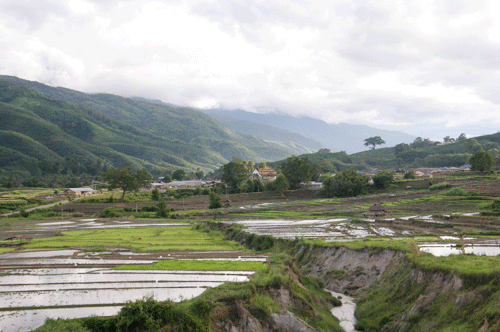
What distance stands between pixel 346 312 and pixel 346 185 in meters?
76.0

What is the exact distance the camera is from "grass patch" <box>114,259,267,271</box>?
2558 centimetres

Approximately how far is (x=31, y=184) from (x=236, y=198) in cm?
9084

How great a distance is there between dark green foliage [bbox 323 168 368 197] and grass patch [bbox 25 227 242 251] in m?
57.6

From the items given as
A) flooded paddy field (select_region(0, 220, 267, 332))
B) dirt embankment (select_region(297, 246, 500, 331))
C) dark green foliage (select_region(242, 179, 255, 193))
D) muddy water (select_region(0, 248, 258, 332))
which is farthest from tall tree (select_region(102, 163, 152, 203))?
dirt embankment (select_region(297, 246, 500, 331))

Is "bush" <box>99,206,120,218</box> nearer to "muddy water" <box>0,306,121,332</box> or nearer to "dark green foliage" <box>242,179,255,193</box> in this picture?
"dark green foliage" <box>242,179,255,193</box>

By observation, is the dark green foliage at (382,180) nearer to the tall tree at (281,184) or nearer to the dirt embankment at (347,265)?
the tall tree at (281,184)

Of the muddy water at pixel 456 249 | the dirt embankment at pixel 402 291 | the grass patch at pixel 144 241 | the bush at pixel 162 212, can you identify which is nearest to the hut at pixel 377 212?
the grass patch at pixel 144 241

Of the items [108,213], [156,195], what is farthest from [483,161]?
[108,213]

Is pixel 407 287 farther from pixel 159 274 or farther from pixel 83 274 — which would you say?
pixel 83 274

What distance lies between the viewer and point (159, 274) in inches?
986

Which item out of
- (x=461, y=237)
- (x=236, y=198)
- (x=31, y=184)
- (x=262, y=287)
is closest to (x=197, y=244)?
(x=262, y=287)

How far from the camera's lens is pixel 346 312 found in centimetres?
2361

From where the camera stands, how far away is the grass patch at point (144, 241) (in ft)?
119

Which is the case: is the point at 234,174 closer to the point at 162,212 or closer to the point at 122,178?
the point at 122,178
